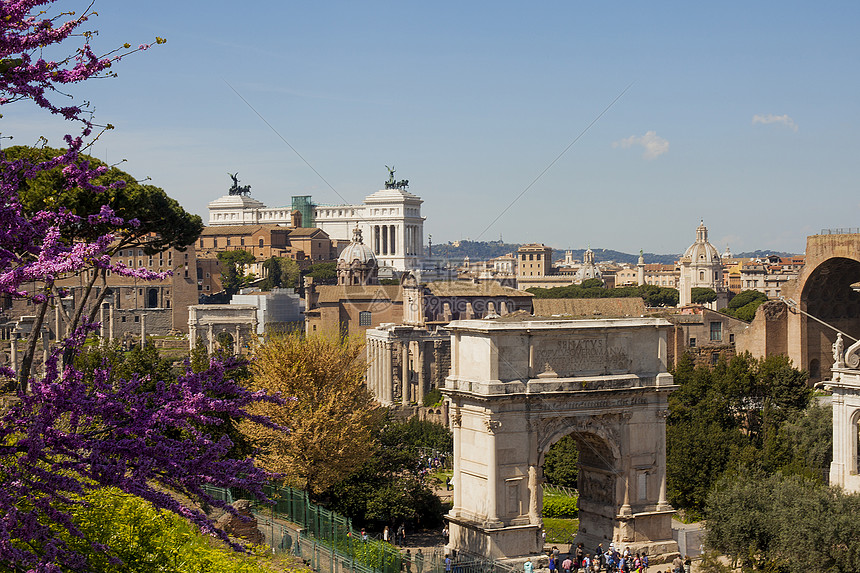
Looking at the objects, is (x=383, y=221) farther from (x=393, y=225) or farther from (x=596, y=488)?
(x=596, y=488)

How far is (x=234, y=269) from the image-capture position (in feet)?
377

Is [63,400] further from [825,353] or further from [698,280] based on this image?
[698,280]

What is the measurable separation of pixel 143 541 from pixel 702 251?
455 ft

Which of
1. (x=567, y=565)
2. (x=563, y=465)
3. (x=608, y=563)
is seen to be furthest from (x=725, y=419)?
(x=567, y=565)

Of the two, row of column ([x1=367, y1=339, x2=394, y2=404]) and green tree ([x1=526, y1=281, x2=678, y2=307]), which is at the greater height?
green tree ([x1=526, y1=281, x2=678, y2=307])

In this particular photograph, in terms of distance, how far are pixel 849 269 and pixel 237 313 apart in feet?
142

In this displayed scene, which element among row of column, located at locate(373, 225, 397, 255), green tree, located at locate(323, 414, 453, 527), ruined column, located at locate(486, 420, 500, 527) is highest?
row of column, located at locate(373, 225, 397, 255)

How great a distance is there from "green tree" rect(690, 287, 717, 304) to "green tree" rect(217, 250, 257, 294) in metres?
53.1

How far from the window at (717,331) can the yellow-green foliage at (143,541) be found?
4847cm

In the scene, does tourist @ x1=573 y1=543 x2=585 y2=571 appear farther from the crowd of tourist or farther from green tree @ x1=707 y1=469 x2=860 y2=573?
green tree @ x1=707 y1=469 x2=860 y2=573

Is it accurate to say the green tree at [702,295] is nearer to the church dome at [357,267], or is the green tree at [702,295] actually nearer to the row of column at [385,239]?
the row of column at [385,239]

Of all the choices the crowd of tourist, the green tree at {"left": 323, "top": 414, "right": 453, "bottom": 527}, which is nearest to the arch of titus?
the crowd of tourist

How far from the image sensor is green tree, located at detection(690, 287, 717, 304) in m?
129

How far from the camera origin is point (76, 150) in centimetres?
1088
